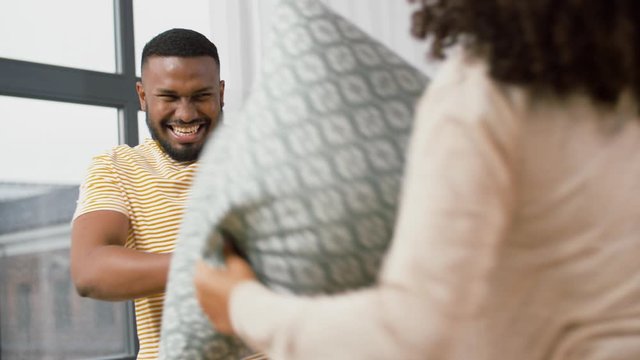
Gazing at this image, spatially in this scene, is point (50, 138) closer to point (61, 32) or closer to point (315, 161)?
point (61, 32)

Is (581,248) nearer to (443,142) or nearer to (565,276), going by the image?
(565,276)

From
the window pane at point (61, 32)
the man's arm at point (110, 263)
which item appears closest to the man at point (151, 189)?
the man's arm at point (110, 263)

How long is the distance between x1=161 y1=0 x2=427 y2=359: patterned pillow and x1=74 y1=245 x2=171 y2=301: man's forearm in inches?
25.5

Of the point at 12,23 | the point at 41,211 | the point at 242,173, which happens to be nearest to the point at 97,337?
the point at 41,211

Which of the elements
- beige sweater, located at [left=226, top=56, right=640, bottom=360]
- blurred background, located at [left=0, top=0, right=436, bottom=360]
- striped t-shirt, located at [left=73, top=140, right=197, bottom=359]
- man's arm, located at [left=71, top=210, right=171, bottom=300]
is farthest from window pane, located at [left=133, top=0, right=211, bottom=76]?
beige sweater, located at [left=226, top=56, right=640, bottom=360]

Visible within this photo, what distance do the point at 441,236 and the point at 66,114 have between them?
2551mm

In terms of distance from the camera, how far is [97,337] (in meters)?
3.03

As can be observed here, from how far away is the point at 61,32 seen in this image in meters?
3.01

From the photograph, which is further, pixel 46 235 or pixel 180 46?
pixel 46 235

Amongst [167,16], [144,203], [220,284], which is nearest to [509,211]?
[220,284]

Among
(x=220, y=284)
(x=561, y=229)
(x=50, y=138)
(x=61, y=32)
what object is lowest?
(x=50, y=138)

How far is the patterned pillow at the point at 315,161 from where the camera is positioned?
2.48 feet

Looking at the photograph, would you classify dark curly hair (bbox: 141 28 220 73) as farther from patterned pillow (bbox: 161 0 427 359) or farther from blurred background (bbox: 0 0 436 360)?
patterned pillow (bbox: 161 0 427 359)

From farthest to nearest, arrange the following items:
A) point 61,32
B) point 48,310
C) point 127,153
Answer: point 61,32 → point 48,310 → point 127,153
